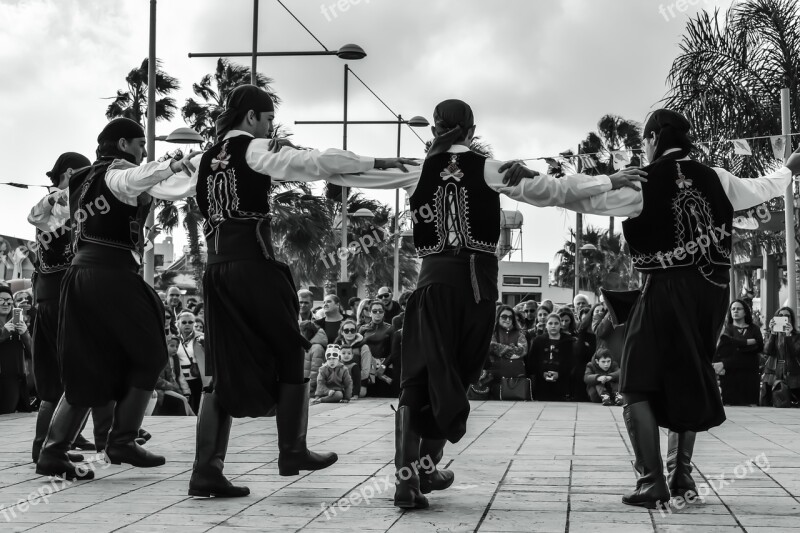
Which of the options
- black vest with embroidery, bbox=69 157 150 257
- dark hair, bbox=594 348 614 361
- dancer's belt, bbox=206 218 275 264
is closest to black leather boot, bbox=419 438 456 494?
dancer's belt, bbox=206 218 275 264

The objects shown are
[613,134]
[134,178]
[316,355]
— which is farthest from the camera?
[613,134]

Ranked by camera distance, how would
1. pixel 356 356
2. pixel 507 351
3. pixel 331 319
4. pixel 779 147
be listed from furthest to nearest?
pixel 779 147 → pixel 331 319 → pixel 356 356 → pixel 507 351

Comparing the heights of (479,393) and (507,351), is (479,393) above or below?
below

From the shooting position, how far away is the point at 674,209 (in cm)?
520

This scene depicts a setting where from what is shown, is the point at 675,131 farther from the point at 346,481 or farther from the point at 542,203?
the point at 346,481

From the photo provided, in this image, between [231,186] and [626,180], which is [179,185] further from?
[626,180]

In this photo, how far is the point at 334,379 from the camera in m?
13.9

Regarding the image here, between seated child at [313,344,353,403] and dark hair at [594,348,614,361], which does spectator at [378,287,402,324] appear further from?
dark hair at [594,348,614,361]

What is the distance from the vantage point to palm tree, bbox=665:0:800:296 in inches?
763

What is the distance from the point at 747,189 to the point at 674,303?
808 millimetres

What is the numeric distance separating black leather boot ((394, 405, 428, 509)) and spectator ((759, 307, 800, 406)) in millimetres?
10590

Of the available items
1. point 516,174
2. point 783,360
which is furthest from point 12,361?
point 783,360

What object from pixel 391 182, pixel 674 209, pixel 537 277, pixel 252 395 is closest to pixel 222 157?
pixel 391 182

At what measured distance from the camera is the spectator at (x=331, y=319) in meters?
15.6
